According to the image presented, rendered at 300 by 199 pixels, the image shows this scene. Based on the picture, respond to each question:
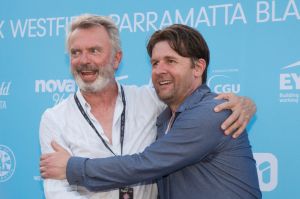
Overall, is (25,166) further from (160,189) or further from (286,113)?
(286,113)

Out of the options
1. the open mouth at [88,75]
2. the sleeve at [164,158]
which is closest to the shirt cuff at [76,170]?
the sleeve at [164,158]

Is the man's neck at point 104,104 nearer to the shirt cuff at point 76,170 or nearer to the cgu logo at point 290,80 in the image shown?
the shirt cuff at point 76,170

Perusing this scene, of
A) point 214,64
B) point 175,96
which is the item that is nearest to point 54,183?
point 175,96

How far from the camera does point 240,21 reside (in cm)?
288

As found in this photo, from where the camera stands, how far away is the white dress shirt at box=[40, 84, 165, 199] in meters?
2.10

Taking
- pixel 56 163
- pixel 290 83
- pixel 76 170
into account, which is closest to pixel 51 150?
pixel 56 163

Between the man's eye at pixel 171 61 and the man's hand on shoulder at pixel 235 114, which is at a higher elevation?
the man's eye at pixel 171 61

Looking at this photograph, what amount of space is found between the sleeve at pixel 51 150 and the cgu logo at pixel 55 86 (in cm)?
122

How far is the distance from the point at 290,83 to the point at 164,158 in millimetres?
1258

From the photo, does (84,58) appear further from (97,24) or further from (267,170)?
(267,170)

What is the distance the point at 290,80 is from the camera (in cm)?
280

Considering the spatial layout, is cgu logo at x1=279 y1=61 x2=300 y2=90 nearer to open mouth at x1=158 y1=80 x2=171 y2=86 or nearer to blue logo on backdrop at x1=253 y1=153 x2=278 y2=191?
blue logo on backdrop at x1=253 y1=153 x2=278 y2=191

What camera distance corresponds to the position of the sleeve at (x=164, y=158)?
1850 millimetres

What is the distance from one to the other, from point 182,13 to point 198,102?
47.6 inches
